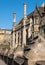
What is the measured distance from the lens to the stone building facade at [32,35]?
18.4 metres

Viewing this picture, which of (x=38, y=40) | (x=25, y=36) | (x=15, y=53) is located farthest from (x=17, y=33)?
(x=38, y=40)

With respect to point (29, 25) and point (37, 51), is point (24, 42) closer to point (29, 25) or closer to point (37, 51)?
point (29, 25)

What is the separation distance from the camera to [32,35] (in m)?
38.0

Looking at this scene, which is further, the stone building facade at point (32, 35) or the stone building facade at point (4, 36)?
the stone building facade at point (4, 36)

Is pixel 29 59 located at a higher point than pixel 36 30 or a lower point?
lower

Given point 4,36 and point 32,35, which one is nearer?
point 32,35

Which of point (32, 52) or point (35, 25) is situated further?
point (35, 25)

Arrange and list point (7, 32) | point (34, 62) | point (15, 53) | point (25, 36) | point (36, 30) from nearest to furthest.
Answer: point (34, 62) < point (15, 53) < point (36, 30) < point (25, 36) < point (7, 32)

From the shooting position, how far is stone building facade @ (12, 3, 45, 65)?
18.4m

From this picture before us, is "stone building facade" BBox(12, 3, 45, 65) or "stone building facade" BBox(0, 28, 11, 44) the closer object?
"stone building facade" BBox(12, 3, 45, 65)

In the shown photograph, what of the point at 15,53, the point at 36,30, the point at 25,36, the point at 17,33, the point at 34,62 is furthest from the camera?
the point at 17,33

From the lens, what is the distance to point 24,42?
4428 cm

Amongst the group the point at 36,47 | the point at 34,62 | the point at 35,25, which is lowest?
the point at 34,62

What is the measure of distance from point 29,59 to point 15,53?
9.34 metres
